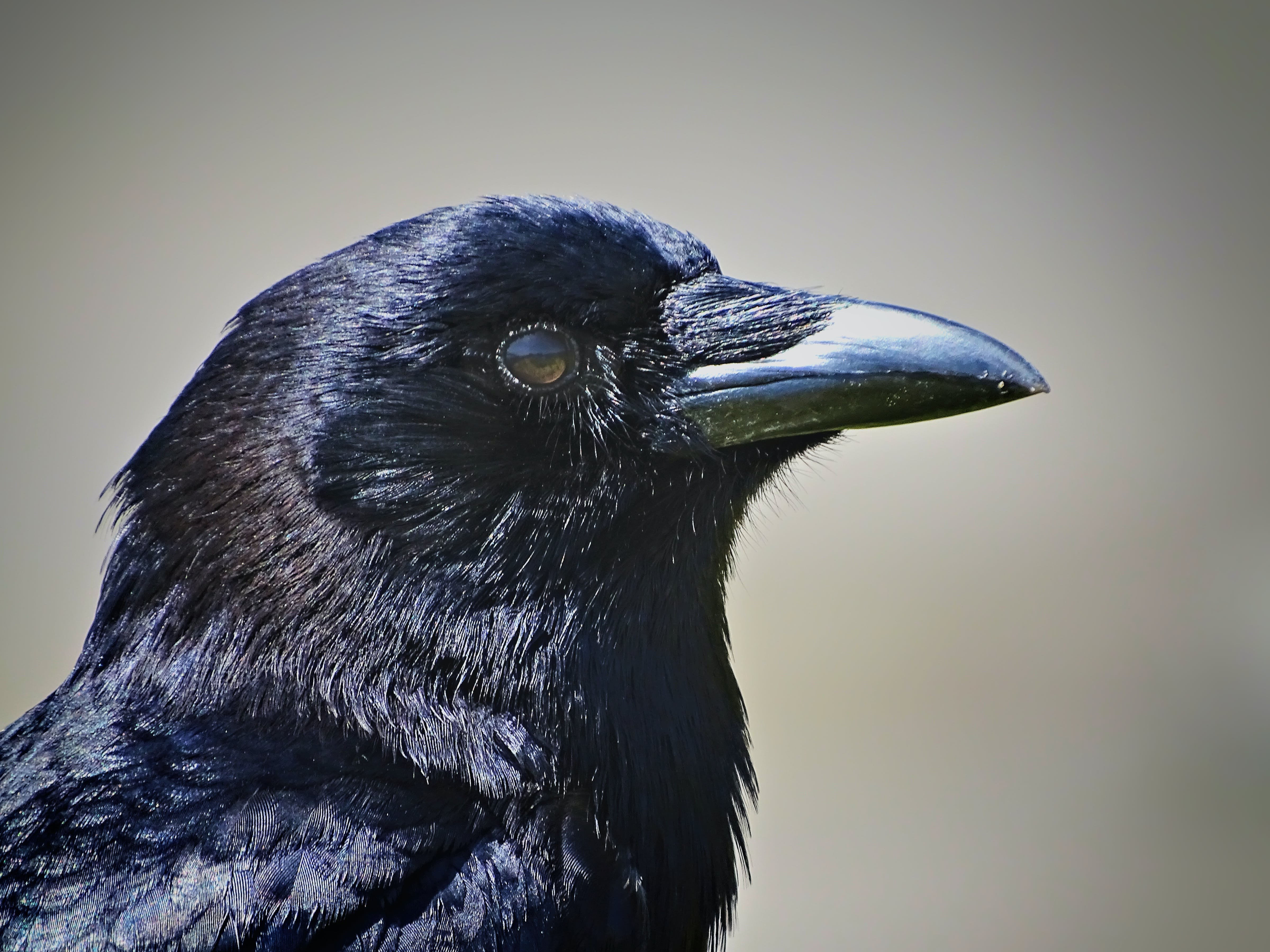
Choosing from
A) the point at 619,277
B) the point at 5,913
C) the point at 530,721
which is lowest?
the point at 5,913

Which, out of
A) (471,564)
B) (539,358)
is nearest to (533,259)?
(539,358)

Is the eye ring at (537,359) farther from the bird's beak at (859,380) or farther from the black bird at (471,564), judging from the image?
the bird's beak at (859,380)

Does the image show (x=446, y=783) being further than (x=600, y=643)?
No

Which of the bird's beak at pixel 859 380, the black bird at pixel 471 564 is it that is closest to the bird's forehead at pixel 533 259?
the black bird at pixel 471 564

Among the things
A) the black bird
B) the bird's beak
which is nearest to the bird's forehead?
the black bird

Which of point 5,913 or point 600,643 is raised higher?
point 600,643

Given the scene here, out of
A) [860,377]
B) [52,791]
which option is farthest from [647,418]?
[52,791]

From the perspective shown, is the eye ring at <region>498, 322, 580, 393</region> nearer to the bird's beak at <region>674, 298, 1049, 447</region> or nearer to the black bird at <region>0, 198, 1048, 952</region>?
the black bird at <region>0, 198, 1048, 952</region>

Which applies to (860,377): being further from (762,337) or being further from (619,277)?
(619,277)

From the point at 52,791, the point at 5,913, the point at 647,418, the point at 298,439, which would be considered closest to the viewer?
the point at 5,913
